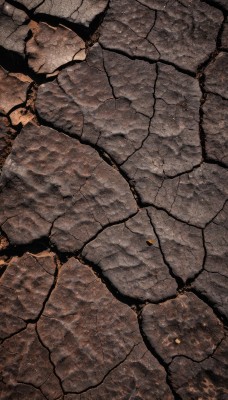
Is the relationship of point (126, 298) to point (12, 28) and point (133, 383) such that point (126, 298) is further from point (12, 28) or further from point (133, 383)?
point (12, 28)

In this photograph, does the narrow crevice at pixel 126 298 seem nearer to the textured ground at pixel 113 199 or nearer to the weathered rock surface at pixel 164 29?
the textured ground at pixel 113 199

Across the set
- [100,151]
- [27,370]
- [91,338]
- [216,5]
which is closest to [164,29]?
[216,5]

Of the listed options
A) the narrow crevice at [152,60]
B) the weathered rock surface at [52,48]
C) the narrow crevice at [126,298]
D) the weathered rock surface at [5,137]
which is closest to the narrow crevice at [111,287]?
the narrow crevice at [126,298]

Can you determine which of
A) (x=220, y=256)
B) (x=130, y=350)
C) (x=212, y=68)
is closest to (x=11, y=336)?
(x=130, y=350)

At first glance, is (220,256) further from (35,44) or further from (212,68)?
(35,44)

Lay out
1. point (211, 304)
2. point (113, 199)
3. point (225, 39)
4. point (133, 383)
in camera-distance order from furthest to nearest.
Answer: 1. point (225, 39)
2. point (113, 199)
3. point (211, 304)
4. point (133, 383)

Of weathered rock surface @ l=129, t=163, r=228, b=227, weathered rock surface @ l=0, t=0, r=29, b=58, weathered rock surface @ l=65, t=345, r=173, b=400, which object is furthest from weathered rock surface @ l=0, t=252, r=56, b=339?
weathered rock surface @ l=0, t=0, r=29, b=58

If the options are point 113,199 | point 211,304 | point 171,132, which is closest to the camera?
point 211,304
